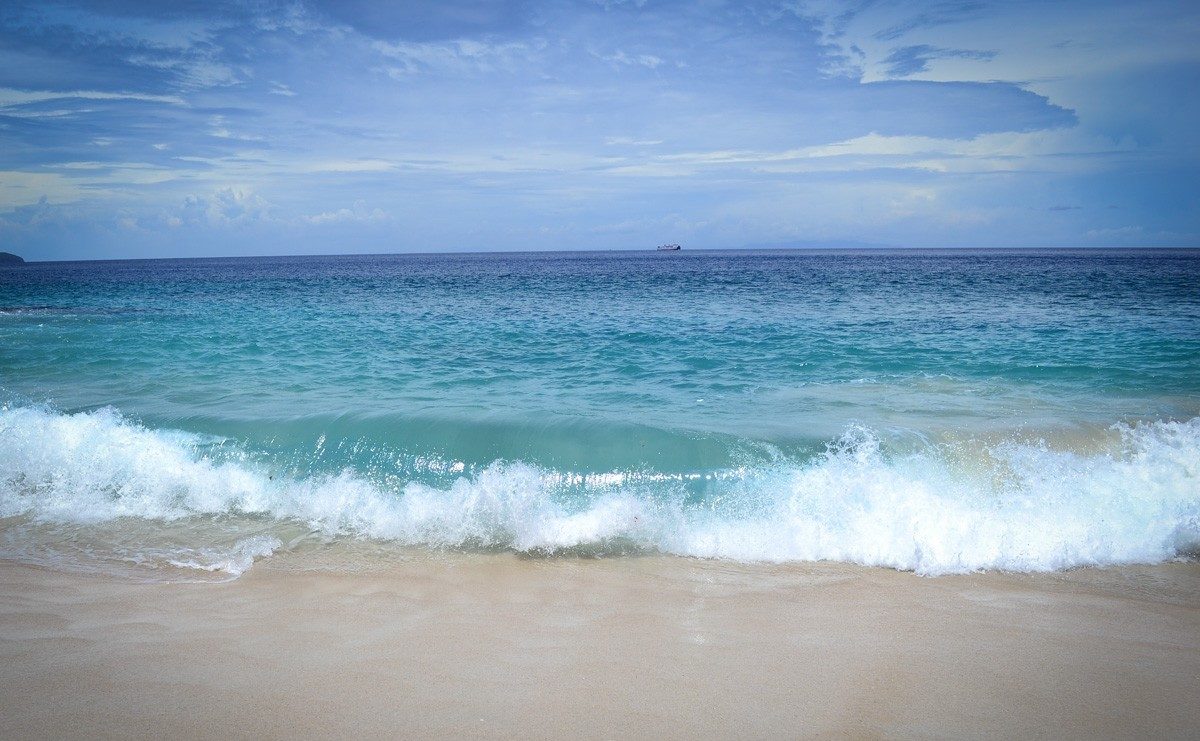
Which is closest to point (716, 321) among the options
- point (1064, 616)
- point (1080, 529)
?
point (1080, 529)

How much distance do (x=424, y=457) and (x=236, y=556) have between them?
252 centimetres

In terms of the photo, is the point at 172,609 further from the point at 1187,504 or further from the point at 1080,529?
the point at 1187,504

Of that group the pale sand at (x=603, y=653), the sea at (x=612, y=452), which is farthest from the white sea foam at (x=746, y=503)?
the pale sand at (x=603, y=653)

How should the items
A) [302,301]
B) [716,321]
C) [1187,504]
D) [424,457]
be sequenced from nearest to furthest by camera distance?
[1187,504]
[424,457]
[716,321]
[302,301]

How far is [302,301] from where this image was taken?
30.0 meters

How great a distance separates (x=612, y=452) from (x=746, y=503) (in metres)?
1.86

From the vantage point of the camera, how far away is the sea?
5.93 m

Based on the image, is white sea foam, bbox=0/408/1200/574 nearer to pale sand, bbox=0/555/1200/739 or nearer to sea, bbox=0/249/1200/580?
sea, bbox=0/249/1200/580

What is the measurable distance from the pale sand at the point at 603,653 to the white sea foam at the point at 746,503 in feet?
1.28

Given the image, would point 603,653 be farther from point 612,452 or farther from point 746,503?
point 612,452

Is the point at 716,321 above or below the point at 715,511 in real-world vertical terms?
above

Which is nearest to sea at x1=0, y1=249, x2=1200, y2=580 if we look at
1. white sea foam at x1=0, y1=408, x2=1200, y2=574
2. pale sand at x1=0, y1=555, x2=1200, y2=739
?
white sea foam at x1=0, y1=408, x2=1200, y2=574

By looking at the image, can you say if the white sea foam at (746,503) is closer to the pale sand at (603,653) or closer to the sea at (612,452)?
the sea at (612,452)

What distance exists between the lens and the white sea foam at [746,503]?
579 centimetres
